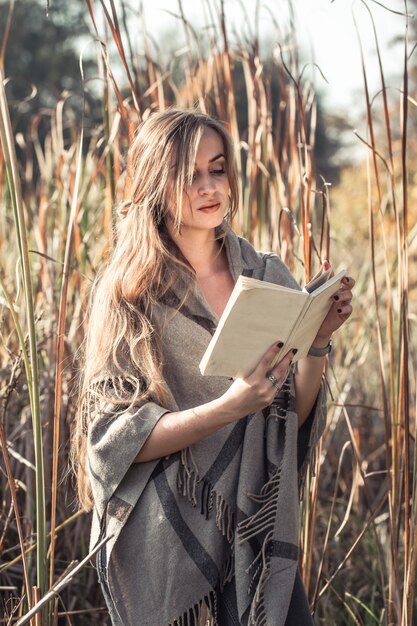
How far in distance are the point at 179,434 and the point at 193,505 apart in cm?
15

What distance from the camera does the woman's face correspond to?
4.69ft

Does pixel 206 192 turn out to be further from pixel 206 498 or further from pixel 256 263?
pixel 206 498

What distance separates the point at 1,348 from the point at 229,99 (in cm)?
84

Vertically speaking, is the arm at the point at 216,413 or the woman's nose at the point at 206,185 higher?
the woman's nose at the point at 206,185

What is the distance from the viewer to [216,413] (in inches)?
50.5

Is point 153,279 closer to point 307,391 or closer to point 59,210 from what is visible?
point 307,391

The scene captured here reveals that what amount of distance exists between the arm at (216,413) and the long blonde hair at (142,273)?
7 cm

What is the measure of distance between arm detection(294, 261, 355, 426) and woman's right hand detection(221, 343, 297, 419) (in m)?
0.13

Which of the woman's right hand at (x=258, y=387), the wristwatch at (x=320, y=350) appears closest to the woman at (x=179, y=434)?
the wristwatch at (x=320, y=350)

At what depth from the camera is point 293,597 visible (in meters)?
1.49

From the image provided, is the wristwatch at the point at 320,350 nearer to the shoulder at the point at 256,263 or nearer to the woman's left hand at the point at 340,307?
the woman's left hand at the point at 340,307

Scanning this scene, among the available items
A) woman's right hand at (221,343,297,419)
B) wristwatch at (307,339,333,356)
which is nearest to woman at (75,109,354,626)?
wristwatch at (307,339,333,356)

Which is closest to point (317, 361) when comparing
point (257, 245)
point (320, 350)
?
point (320, 350)

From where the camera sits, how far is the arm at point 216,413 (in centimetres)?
124
